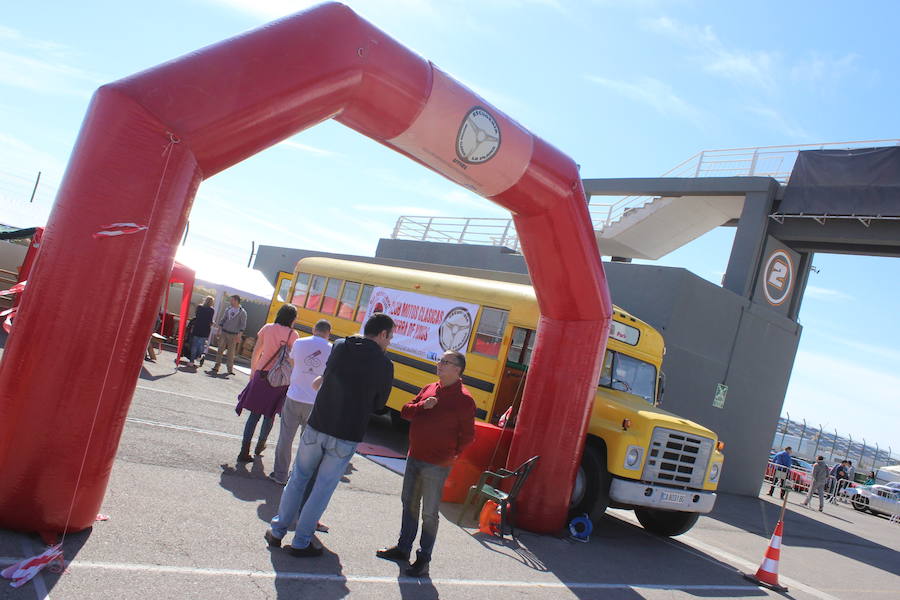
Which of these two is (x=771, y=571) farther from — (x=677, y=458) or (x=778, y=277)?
(x=778, y=277)

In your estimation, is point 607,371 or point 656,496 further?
point 607,371

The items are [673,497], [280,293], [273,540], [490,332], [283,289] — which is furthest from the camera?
[283,289]

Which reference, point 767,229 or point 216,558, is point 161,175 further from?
point 767,229

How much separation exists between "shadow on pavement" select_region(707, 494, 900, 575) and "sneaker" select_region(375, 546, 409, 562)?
9241mm

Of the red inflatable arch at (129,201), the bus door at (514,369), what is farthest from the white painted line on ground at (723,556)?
the red inflatable arch at (129,201)

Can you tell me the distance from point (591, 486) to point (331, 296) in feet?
24.6

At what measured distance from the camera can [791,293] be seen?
790 inches

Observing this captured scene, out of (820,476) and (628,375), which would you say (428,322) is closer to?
(628,375)

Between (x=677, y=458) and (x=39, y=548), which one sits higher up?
(x=677, y=458)

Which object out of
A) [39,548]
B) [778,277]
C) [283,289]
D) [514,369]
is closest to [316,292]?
[283,289]

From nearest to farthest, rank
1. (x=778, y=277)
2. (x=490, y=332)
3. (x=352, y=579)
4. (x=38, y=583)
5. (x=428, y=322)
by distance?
(x=38, y=583), (x=352, y=579), (x=490, y=332), (x=428, y=322), (x=778, y=277)

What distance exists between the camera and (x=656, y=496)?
871cm

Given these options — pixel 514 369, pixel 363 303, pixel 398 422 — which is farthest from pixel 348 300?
pixel 514 369

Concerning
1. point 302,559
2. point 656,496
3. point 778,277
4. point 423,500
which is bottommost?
point 302,559
